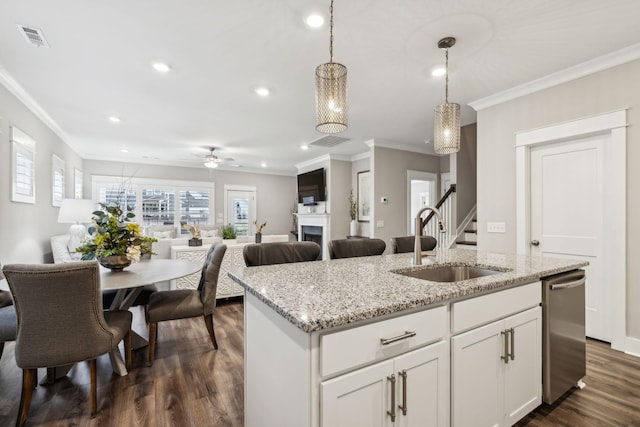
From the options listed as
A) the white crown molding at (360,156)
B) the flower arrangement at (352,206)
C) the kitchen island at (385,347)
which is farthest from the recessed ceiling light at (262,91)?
the flower arrangement at (352,206)

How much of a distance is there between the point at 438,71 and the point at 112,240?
3.24 m

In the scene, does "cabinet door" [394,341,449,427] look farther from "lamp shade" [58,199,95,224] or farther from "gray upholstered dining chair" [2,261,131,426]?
"lamp shade" [58,199,95,224]

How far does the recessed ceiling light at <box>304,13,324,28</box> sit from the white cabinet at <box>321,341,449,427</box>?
206 cm

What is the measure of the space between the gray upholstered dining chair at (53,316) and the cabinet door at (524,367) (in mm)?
2321

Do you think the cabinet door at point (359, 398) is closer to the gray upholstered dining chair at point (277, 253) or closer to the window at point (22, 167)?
the gray upholstered dining chair at point (277, 253)

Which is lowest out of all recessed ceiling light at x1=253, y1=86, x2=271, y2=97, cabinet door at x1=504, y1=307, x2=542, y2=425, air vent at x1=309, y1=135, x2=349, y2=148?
cabinet door at x1=504, y1=307, x2=542, y2=425

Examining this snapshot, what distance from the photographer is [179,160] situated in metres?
7.24

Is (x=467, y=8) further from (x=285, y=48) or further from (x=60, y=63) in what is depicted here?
(x=60, y=63)

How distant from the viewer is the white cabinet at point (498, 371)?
4.37 feet

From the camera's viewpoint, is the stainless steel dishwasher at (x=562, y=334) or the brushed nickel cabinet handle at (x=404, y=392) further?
the stainless steel dishwasher at (x=562, y=334)

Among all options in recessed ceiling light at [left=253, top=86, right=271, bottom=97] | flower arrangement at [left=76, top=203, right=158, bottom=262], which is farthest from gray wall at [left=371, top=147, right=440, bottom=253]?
flower arrangement at [left=76, top=203, right=158, bottom=262]

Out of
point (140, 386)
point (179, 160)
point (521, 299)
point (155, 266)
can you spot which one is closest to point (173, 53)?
point (155, 266)

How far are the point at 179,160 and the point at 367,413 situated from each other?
742 cm

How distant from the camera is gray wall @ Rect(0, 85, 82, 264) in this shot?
2.90 meters
